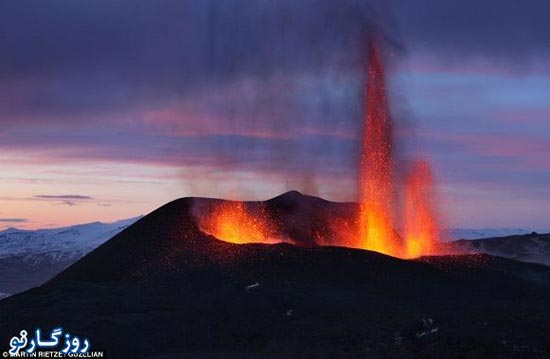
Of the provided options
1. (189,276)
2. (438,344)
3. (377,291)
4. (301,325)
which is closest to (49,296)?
(189,276)

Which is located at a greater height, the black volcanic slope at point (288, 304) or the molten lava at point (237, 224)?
the molten lava at point (237, 224)

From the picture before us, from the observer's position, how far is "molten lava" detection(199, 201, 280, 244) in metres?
75.9

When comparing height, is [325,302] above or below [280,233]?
below

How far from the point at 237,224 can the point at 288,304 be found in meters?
30.2

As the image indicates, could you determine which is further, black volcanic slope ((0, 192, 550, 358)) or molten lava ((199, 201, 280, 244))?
molten lava ((199, 201, 280, 244))

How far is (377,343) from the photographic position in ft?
136

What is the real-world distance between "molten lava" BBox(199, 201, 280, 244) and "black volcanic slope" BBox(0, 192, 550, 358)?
3.81 meters

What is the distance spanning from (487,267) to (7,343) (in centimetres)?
4160

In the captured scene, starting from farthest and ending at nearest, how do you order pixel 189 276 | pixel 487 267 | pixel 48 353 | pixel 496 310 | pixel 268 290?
pixel 487 267 → pixel 189 276 → pixel 268 290 → pixel 496 310 → pixel 48 353

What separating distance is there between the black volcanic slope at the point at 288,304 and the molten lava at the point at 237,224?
3812mm

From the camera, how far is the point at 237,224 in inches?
3081

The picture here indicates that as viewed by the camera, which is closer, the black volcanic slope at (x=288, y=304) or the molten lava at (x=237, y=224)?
the black volcanic slope at (x=288, y=304)

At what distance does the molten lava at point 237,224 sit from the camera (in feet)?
249

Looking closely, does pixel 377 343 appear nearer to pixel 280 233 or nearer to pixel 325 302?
pixel 325 302
